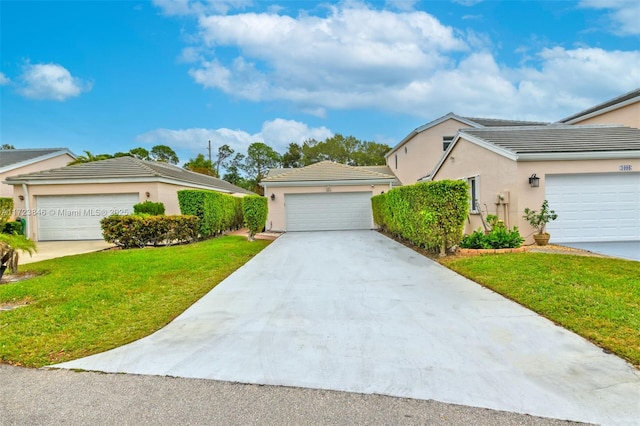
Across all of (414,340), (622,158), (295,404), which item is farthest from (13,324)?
(622,158)

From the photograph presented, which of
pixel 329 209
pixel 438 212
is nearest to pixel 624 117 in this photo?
pixel 438 212

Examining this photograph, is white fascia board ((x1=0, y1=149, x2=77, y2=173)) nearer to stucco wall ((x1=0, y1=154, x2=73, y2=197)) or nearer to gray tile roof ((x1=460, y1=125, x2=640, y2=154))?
stucco wall ((x1=0, y1=154, x2=73, y2=197))

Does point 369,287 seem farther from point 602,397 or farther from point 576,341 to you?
point 602,397

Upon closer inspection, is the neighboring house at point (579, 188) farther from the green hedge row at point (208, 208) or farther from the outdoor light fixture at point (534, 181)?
the green hedge row at point (208, 208)

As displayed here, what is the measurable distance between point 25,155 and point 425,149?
27407mm

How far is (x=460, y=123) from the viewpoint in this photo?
68.1ft

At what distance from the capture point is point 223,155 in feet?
176

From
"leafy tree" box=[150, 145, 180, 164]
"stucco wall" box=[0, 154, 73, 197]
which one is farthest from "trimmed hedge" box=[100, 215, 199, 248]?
"leafy tree" box=[150, 145, 180, 164]

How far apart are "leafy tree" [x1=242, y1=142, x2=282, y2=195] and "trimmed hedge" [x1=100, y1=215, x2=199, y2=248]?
41.0 m

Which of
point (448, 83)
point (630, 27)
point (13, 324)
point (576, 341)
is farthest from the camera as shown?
point (448, 83)

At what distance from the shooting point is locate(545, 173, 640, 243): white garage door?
31.7 ft

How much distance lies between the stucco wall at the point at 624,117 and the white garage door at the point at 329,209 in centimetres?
1137

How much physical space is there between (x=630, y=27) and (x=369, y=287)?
43.3ft

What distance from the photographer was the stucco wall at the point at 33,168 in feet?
64.3
